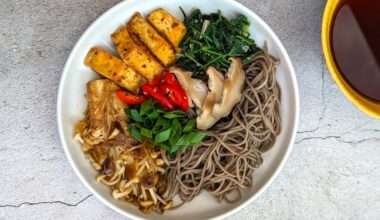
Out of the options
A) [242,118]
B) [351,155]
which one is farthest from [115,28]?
[351,155]

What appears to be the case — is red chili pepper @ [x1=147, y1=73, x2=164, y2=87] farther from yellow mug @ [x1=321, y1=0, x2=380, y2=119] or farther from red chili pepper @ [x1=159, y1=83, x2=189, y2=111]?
yellow mug @ [x1=321, y1=0, x2=380, y2=119]

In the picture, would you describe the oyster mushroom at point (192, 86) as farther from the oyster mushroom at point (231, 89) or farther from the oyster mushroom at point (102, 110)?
the oyster mushroom at point (102, 110)

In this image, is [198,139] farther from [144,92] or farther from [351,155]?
[351,155]

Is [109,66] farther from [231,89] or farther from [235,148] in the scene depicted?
[235,148]

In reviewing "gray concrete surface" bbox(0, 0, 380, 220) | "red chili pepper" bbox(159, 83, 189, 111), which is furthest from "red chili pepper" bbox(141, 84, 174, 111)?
"gray concrete surface" bbox(0, 0, 380, 220)

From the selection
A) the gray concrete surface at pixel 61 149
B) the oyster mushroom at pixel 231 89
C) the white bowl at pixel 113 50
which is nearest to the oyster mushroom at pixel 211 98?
the oyster mushroom at pixel 231 89

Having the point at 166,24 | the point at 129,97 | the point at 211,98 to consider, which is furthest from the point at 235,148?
the point at 166,24
